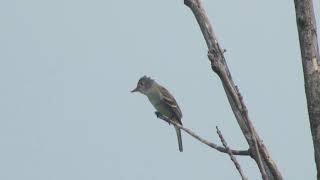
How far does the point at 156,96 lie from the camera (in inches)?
686

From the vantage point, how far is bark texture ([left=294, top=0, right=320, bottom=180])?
11.9 ft

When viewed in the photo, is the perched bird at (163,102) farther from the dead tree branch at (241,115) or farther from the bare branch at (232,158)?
the dead tree branch at (241,115)

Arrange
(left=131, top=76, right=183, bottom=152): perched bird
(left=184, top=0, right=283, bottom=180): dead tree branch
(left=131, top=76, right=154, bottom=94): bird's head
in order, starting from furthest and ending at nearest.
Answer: (left=131, top=76, right=154, bottom=94): bird's head < (left=131, top=76, right=183, bottom=152): perched bird < (left=184, top=0, right=283, bottom=180): dead tree branch

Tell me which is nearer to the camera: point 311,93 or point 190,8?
point 311,93

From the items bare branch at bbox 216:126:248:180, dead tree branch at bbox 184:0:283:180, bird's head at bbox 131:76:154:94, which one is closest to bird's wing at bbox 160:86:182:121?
Answer: bird's head at bbox 131:76:154:94

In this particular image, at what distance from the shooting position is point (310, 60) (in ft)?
12.2

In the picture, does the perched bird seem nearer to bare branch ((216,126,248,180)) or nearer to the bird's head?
the bird's head

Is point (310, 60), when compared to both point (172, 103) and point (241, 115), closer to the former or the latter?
point (241, 115)

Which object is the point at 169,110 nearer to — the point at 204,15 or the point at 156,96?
the point at 156,96

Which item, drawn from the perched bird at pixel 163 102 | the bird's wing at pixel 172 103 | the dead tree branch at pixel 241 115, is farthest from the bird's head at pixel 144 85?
the dead tree branch at pixel 241 115

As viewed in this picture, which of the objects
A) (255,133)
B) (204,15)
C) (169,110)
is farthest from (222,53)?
(169,110)

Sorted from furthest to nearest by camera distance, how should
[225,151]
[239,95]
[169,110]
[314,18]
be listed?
1. [169,110]
2. [225,151]
3. [314,18]
4. [239,95]

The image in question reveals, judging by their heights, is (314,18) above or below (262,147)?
above

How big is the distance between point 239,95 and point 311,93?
1.26 feet
